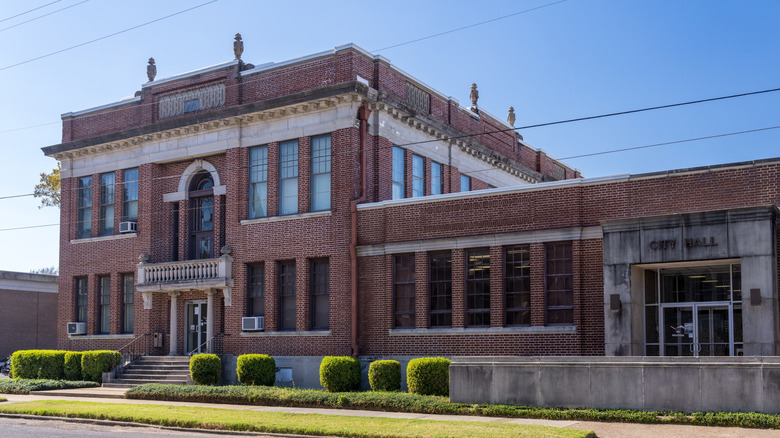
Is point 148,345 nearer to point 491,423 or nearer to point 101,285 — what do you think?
point 101,285

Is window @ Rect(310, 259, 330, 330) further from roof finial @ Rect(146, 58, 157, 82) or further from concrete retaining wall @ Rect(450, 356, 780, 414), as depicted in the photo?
roof finial @ Rect(146, 58, 157, 82)

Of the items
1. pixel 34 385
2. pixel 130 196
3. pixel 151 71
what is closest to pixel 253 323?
pixel 34 385

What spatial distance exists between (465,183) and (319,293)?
9.09m

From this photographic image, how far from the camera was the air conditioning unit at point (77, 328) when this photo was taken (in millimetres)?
34688

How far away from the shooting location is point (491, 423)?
17.8m

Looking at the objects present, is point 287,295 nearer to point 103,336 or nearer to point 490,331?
point 490,331

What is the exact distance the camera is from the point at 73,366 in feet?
107

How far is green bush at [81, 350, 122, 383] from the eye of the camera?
31641 millimetres

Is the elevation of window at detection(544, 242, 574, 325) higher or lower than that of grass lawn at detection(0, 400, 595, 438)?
higher

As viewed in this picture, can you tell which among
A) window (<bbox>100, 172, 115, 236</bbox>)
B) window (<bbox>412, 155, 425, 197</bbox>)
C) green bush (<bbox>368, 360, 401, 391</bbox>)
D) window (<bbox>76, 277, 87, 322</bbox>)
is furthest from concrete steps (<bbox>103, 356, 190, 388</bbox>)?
window (<bbox>412, 155, 425, 197</bbox>)

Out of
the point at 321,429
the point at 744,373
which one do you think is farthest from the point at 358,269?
the point at 744,373

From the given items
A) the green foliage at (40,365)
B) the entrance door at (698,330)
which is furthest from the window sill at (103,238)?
the entrance door at (698,330)

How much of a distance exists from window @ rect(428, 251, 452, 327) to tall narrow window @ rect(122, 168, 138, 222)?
13.5 meters

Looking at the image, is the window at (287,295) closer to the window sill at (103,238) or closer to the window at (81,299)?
the window sill at (103,238)
